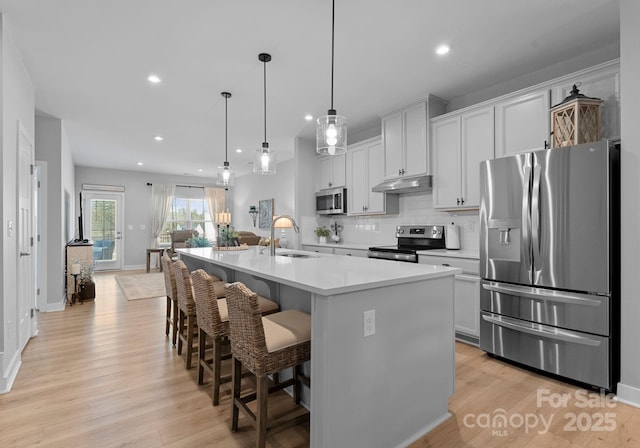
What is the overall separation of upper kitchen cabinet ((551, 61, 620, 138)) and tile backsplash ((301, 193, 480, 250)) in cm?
143

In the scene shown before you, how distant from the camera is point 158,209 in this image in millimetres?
9422

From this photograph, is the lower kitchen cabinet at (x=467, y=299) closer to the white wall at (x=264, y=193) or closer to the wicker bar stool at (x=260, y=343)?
the wicker bar stool at (x=260, y=343)

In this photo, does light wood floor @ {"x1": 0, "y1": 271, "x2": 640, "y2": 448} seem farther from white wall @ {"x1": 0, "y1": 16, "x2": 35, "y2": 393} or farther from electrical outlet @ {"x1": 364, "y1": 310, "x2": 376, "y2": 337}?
electrical outlet @ {"x1": 364, "y1": 310, "x2": 376, "y2": 337}

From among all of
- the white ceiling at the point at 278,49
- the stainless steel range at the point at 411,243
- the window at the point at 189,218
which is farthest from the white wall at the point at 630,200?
the window at the point at 189,218

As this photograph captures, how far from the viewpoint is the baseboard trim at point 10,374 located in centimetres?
244

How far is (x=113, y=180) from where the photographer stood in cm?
889

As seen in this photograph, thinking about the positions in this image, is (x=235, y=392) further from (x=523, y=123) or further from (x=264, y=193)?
(x=264, y=193)

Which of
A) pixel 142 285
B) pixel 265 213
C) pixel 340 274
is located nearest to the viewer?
pixel 340 274

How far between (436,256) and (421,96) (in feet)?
6.32

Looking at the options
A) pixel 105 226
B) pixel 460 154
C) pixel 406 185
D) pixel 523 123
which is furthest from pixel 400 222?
pixel 105 226

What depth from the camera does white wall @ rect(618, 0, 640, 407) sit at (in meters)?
2.22

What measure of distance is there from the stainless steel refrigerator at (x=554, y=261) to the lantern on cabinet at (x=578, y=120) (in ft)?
0.56

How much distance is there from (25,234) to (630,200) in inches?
195

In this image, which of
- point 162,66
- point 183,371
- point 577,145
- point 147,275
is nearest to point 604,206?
point 577,145
